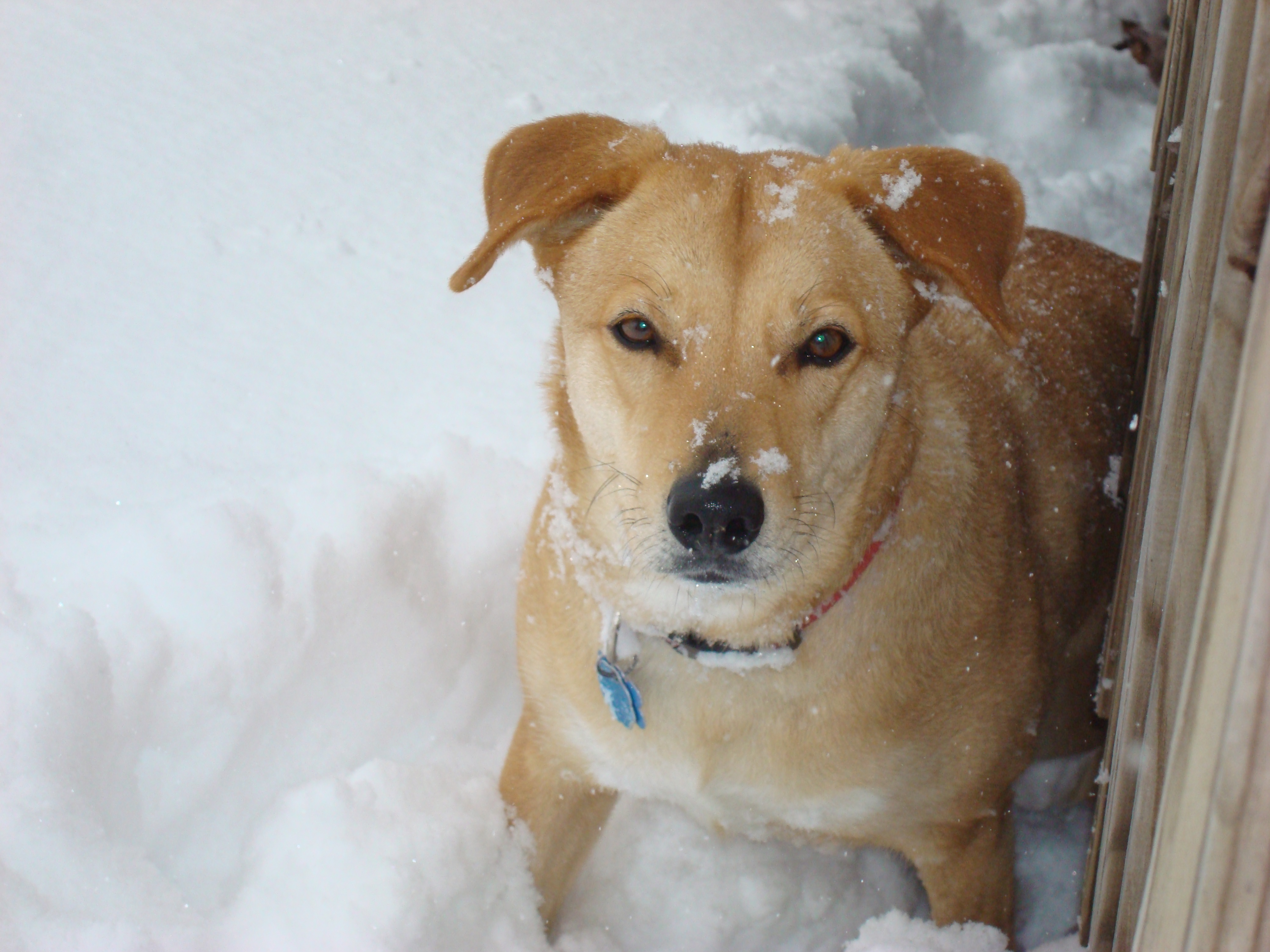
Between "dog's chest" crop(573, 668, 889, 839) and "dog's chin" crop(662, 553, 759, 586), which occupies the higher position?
"dog's chin" crop(662, 553, 759, 586)

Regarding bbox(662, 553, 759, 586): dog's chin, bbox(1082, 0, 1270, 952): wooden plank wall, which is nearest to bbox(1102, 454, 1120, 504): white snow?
bbox(1082, 0, 1270, 952): wooden plank wall

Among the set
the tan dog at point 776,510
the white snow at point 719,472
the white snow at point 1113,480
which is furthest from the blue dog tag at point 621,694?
the white snow at point 1113,480

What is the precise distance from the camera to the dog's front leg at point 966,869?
6.73ft

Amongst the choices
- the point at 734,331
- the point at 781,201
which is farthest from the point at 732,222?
the point at 734,331

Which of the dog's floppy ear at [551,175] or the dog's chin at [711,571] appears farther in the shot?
the dog's floppy ear at [551,175]

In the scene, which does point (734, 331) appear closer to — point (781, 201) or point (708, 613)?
point (781, 201)

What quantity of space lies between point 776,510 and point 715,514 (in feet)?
0.39

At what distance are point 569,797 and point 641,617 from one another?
0.55 m

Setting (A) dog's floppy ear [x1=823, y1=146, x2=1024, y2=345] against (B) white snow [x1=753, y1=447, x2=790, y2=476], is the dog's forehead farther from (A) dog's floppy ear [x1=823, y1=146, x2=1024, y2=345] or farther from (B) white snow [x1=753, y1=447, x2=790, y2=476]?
(B) white snow [x1=753, y1=447, x2=790, y2=476]

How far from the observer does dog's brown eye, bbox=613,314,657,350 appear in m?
1.85

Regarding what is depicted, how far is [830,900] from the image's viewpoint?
239 centimetres

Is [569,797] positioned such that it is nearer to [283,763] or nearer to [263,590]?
[283,763]

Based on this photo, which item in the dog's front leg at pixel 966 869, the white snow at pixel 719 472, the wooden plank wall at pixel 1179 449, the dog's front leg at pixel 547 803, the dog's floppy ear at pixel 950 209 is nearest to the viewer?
the wooden plank wall at pixel 1179 449

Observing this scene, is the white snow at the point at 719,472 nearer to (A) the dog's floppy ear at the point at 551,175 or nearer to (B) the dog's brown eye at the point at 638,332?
(B) the dog's brown eye at the point at 638,332
